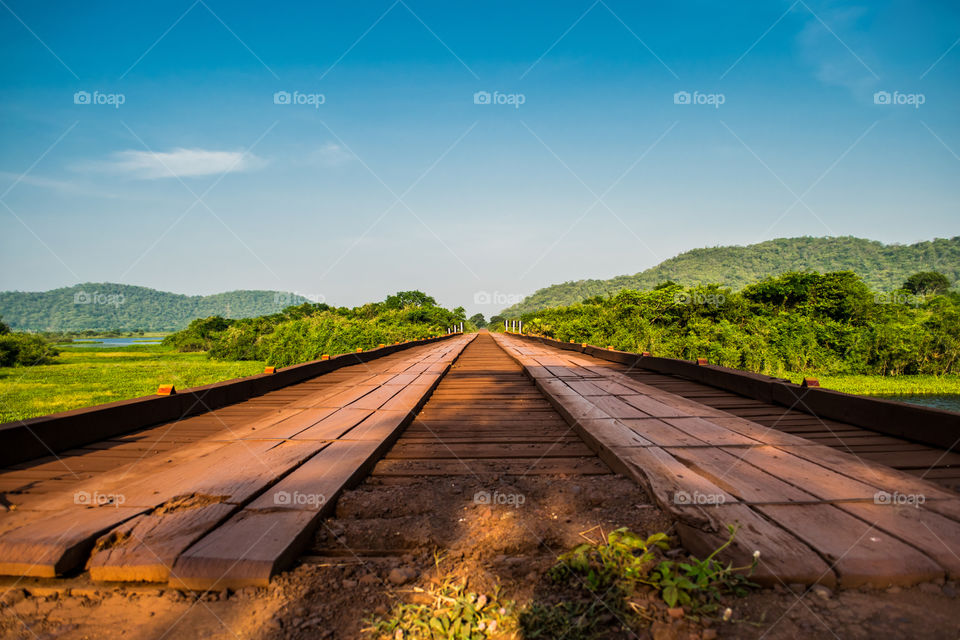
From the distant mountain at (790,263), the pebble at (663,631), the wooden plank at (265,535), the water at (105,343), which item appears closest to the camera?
the pebble at (663,631)

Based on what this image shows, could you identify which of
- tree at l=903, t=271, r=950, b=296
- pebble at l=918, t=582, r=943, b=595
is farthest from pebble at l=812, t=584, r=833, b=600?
tree at l=903, t=271, r=950, b=296

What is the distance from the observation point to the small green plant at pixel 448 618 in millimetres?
1250

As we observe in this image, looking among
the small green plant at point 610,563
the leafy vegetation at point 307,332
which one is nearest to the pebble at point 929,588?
Result: the small green plant at point 610,563

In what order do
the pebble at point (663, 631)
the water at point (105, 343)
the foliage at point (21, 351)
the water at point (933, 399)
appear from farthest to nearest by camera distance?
the water at point (105, 343), the foliage at point (21, 351), the water at point (933, 399), the pebble at point (663, 631)

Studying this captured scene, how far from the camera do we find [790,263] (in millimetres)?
106812

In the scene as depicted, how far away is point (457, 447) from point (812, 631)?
2.35 metres

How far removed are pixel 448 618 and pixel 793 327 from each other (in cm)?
2354

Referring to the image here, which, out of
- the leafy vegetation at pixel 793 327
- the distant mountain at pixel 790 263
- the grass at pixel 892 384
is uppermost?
the distant mountain at pixel 790 263

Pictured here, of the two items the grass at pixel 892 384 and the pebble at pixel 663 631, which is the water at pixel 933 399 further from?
the pebble at pixel 663 631

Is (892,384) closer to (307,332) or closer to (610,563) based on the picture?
(610,563)

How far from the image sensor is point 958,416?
271 cm

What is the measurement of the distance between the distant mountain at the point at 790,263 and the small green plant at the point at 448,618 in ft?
268

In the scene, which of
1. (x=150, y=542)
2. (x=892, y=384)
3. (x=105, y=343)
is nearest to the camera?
(x=150, y=542)

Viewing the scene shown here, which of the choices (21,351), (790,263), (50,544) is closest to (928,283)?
(790,263)
